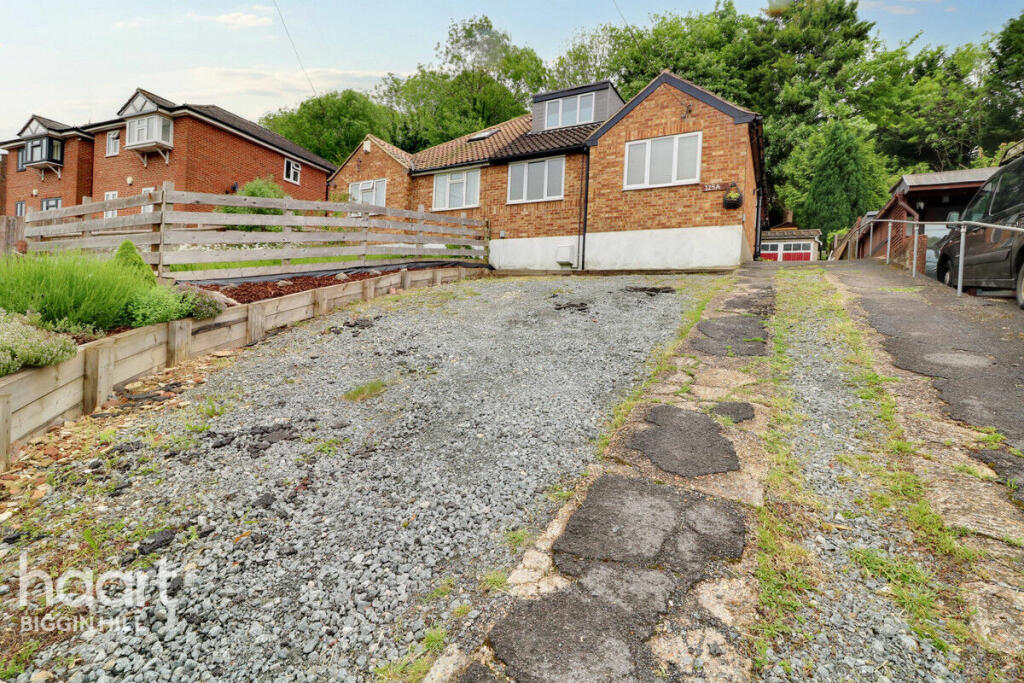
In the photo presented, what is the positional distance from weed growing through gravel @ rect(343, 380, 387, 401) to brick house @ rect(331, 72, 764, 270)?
10633 millimetres

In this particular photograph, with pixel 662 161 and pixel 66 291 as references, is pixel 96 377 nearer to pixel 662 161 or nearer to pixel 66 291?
pixel 66 291

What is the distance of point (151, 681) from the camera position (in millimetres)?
1947

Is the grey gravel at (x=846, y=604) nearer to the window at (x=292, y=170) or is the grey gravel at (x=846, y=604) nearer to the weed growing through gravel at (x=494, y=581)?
the weed growing through gravel at (x=494, y=581)

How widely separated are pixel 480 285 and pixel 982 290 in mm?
9458

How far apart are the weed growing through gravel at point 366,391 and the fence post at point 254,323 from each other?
2372 mm

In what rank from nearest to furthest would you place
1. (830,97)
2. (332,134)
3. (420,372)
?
(420,372)
(830,97)
(332,134)

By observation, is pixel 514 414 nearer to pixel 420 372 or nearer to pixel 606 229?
pixel 420 372

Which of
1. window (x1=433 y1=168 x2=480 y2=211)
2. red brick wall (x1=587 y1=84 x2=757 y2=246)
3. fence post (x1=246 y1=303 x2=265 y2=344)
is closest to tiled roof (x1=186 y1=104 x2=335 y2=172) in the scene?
window (x1=433 y1=168 x2=480 y2=211)

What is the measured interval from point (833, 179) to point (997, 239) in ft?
86.9

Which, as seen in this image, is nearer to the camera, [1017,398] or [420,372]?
[1017,398]

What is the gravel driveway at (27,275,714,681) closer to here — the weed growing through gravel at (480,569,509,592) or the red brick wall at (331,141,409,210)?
the weed growing through gravel at (480,569,509,592)

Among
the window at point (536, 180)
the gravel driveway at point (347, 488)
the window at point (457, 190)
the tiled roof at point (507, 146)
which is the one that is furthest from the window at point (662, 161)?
the gravel driveway at point (347, 488)

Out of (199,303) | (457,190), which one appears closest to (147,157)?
(457,190)

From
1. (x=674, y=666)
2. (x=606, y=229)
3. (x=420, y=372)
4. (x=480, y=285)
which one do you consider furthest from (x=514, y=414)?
(x=606, y=229)
